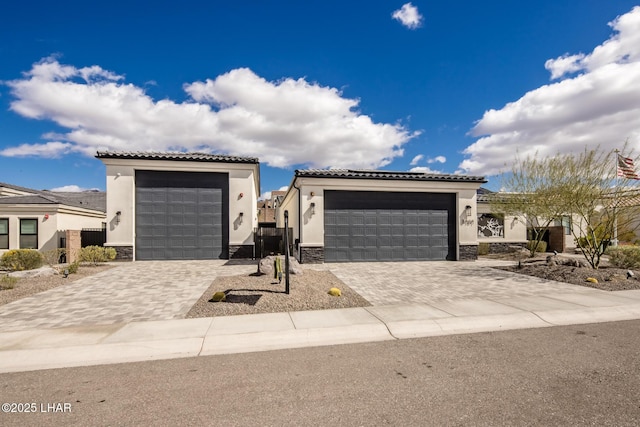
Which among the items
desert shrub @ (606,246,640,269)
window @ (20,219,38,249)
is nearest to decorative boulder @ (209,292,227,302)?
desert shrub @ (606,246,640,269)

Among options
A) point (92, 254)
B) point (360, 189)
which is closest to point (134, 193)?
point (92, 254)

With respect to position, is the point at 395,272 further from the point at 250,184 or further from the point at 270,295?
the point at 250,184

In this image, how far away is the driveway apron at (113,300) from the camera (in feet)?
21.6

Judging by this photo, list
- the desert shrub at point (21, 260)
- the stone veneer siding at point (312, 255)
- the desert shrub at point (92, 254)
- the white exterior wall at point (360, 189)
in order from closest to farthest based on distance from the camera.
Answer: the desert shrub at point (21, 260)
the desert shrub at point (92, 254)
the stone veneer siding at point (312, 255)
the white exterior wall at point (360, 189)

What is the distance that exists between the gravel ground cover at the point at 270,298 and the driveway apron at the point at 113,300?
61 centimetres

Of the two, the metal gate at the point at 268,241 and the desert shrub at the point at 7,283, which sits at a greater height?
the metal gate at the point at 268,241

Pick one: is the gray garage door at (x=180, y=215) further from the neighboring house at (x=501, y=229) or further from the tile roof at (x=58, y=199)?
the neighboring house at (x=501, y=229)

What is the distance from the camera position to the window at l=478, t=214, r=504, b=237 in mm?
21078

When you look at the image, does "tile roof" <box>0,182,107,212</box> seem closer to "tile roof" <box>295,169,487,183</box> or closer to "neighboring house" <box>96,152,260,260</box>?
"neighboring house" <box>96,152,260,260</box>

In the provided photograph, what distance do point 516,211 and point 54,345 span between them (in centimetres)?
2177

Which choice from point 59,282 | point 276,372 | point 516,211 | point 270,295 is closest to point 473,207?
point 516,211

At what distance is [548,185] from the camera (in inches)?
656

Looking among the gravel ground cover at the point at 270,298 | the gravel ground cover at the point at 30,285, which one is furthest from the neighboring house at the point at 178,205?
the gravel ground cover at the point at 270,298

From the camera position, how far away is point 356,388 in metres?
3.83
